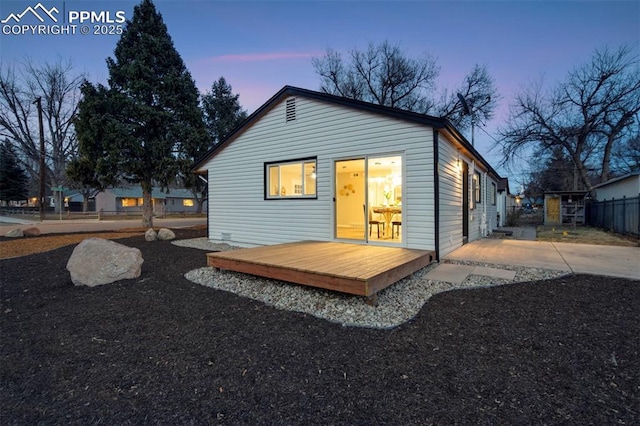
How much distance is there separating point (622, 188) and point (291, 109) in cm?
1777

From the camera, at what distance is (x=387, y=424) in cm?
170

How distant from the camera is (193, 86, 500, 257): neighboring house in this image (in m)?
5.86

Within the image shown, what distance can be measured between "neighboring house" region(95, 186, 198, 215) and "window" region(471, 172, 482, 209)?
36368 mm

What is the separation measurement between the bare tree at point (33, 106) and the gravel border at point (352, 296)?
24.5 meters

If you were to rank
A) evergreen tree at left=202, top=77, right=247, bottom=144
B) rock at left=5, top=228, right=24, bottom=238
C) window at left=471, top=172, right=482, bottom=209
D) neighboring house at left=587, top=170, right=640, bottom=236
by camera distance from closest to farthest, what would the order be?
window at left=471, top=172, right=482, bottom=209 → neighboring house at left=587, top=170, right=640, bottom=236 → rock at left=5, top=228, right=24, bottom=238 → evergreen tree at left=202, top=77, right=247, bottom=144

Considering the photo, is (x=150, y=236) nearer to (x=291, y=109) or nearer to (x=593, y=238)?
(x=291, y=109)

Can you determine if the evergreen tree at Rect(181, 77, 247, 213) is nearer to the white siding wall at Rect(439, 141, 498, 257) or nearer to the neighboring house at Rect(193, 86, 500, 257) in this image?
the neighboring house at Rect(193, 86, 500, 257)

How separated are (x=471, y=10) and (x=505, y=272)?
8.79 meters

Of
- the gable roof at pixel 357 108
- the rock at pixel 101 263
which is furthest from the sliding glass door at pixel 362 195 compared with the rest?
the rock at pixel 101 263

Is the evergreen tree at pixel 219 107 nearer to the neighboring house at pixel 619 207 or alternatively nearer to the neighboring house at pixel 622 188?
the neighboring house at pixel 619 207

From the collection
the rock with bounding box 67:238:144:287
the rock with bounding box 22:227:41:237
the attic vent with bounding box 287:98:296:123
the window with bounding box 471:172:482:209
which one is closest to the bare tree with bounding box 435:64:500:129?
the window with bounding box 471:172:482:209

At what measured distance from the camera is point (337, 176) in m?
8.09

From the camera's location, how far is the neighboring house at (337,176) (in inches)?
231

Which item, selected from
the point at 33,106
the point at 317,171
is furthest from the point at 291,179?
the point at 33,106
